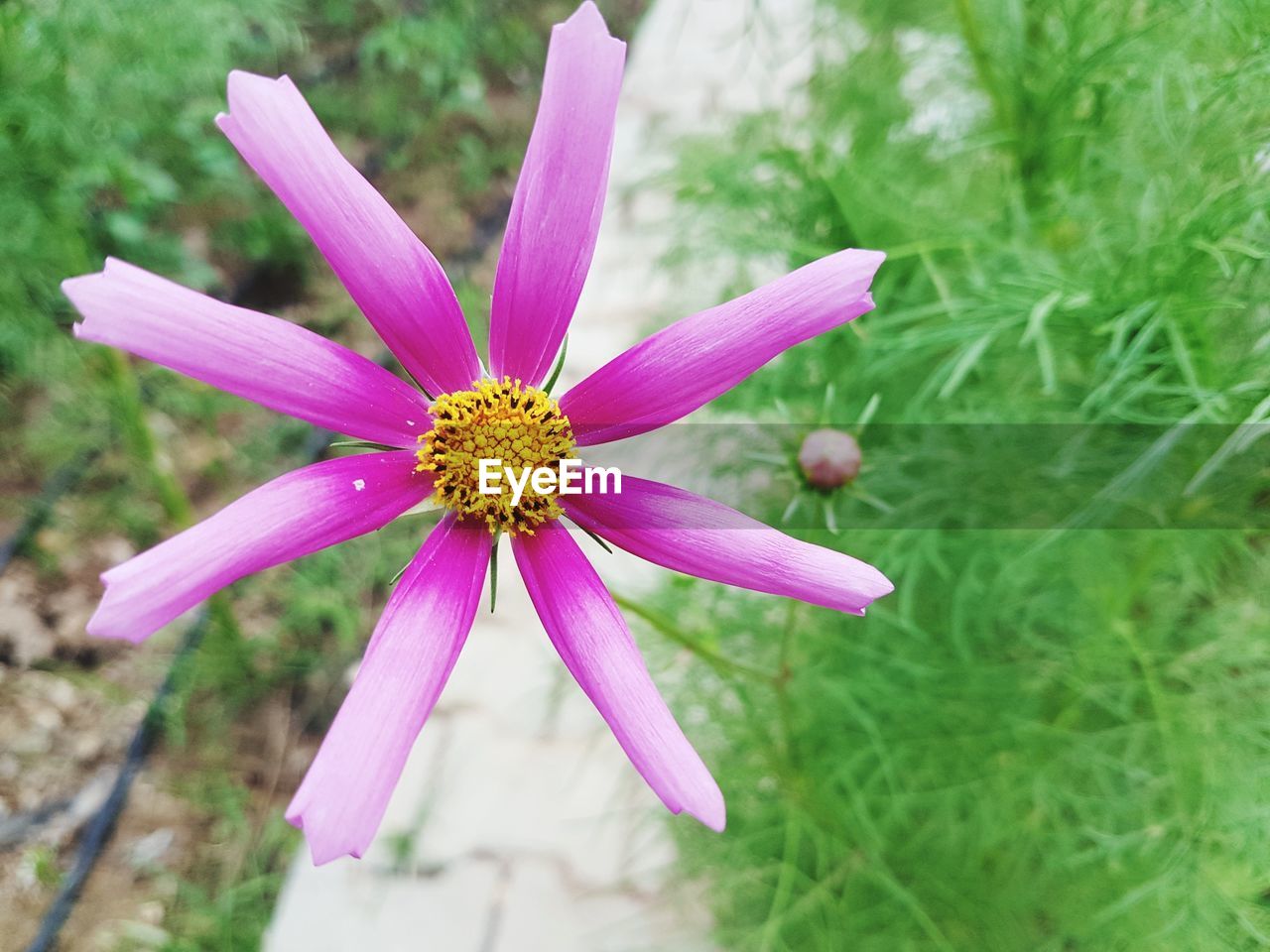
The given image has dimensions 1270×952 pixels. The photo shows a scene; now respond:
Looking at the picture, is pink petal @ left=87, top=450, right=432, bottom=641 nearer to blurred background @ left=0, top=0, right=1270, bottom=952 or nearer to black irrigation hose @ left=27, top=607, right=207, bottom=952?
blurred background @ left=0, top=0, right=1270, bottom=952

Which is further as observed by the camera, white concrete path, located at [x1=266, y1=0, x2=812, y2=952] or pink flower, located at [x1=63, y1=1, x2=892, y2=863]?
white concrete path, located at [x1=266, y1=0, x2=812, y2=952]

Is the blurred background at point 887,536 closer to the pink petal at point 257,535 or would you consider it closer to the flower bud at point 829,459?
the flower bud at point 829,459

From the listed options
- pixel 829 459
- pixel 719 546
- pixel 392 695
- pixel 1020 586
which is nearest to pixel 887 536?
pixel 1020 586

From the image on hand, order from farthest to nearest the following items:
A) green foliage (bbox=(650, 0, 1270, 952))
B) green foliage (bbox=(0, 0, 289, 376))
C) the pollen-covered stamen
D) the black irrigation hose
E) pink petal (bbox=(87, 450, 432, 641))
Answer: the black irrigation hose < green foliage (bbox=(0, 0, 289, 376)) < green foliage (bbox=(650, 0, 1270, 952)) < the pollen-covered stamen < pink petal (bbox=(87, 450, 432, 641))

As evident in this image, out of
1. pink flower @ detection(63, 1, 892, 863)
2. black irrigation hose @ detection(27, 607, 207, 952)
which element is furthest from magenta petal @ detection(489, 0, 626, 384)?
black irrigation hose @ detection(27, 607, 207, 952)

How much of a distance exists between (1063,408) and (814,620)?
365 millimetres

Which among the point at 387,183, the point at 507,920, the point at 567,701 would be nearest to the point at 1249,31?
the point at 567,701

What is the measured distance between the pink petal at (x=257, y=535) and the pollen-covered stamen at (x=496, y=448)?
26mm

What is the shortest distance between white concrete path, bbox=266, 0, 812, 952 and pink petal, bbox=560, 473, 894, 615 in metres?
0.66

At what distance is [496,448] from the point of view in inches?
21.3

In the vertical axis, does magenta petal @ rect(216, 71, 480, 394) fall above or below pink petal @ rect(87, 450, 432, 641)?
above

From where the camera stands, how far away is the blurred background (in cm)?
83

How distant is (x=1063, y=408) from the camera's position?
970 millimetres

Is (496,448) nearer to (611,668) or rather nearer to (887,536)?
(611,668)
